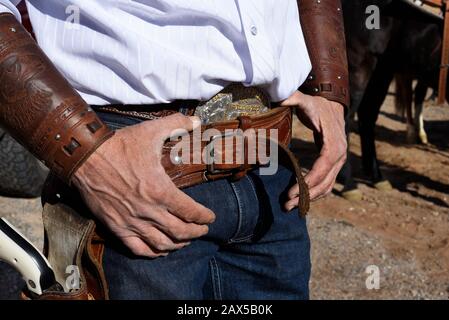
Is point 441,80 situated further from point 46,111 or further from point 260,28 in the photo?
point 46,111

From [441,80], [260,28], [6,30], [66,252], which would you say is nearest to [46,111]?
[6,30]

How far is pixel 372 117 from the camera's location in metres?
4.92

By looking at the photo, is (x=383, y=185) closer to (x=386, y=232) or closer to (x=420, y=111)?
(x=386, y=232)

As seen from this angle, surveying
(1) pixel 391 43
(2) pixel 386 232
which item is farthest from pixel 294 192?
(1) pixel 391 43

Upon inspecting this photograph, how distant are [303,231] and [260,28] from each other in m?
0.48

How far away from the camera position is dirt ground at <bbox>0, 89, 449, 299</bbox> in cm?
327

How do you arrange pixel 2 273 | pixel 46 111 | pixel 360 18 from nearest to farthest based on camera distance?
pixel 46 111, pixel 2 273, pixel 360 18

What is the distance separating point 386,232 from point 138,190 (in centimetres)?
311

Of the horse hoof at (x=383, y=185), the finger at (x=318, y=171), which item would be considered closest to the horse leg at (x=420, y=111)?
the horse hoof at (x=383, y=185)

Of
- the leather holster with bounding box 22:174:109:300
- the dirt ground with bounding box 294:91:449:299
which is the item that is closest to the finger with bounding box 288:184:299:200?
the leather holster with bounding box 22:174:109:300

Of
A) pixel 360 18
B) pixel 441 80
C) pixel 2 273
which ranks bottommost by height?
pixel 2 273

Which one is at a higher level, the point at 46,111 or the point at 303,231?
the point at 46,111

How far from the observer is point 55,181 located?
3.87 ft

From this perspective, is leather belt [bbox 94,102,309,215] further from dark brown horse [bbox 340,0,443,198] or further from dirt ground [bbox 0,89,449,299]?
dark brown horse [bbox 340,0,443,198]
